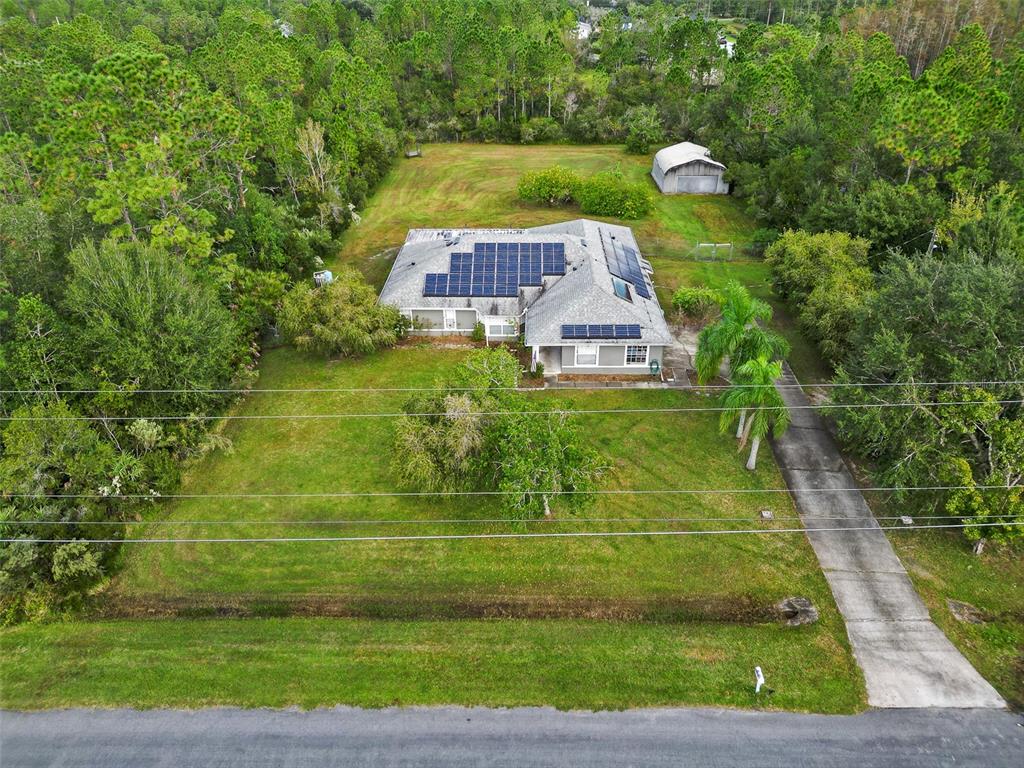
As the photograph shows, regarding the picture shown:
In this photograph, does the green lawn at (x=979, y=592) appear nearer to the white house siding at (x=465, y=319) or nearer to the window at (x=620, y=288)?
the window at (x=620, y=288)

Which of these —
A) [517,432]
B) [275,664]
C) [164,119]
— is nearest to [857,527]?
[517,432]

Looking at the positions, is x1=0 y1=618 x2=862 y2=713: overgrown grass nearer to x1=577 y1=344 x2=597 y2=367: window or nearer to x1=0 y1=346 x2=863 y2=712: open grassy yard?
x1=0 y1=346 x2=863 y2=712: open grassy yard

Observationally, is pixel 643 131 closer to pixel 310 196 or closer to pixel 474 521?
pixel 310 196

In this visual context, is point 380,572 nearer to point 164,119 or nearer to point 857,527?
point 857,527

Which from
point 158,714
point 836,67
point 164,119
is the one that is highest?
point 836,67

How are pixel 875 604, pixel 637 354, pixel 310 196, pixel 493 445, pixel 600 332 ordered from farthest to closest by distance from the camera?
pixel 310 196 < pixel 637 354 < pixel 600 332 < pixel 493 445 < pixel 875 604

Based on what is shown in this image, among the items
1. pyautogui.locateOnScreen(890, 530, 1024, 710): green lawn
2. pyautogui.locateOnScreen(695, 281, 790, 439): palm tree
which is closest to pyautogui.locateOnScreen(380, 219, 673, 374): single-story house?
pyautogui.locateOnScreen(695, 281, 790, 439): palm tree

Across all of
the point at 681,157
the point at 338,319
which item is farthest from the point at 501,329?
the point at 681,157
